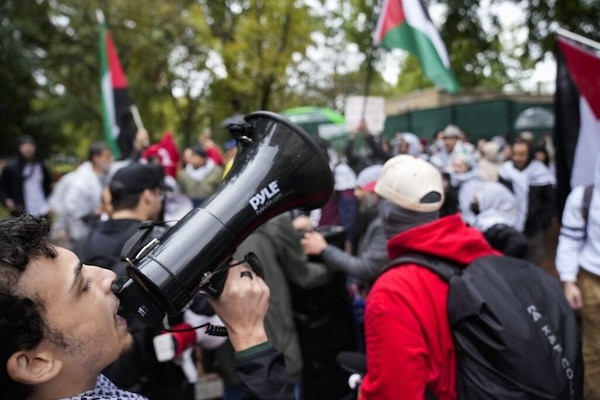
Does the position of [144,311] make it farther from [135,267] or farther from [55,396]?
[55,396]

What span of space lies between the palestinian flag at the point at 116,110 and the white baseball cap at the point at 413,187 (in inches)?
221

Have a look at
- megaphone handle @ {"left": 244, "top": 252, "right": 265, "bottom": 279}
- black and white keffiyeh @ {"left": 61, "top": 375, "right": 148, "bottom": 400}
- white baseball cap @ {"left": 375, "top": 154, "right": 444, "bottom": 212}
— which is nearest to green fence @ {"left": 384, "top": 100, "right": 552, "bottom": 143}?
white baseball cap @ {"left": 375, "top": 154, "right": 444, "bottom": 212}

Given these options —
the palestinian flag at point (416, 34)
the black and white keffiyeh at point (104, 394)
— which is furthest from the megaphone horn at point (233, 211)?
the palestinian flag at point (416, 34)

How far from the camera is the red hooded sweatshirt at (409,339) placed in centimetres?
178

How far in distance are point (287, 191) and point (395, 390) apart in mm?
743

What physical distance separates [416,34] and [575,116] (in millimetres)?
1372

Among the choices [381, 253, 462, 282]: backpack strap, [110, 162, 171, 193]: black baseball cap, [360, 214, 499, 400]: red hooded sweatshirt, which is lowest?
[360, 214, 499, 400]: red hooded sweatshirt

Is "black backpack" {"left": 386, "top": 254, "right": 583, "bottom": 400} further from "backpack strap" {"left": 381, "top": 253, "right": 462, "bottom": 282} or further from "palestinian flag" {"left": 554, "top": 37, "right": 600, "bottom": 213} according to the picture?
"palestinian flag" {"left": 554, "top": 37, "right": 600, "bottom": 213}

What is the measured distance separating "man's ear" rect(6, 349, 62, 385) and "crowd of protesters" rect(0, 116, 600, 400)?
416 millimetres

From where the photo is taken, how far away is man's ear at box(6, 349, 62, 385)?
43.2 inches

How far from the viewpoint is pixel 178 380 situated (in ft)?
8.45

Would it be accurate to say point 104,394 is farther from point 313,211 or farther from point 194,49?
point 194,49

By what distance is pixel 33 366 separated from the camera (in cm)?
113

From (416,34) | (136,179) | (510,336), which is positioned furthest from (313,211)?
(510,336)
